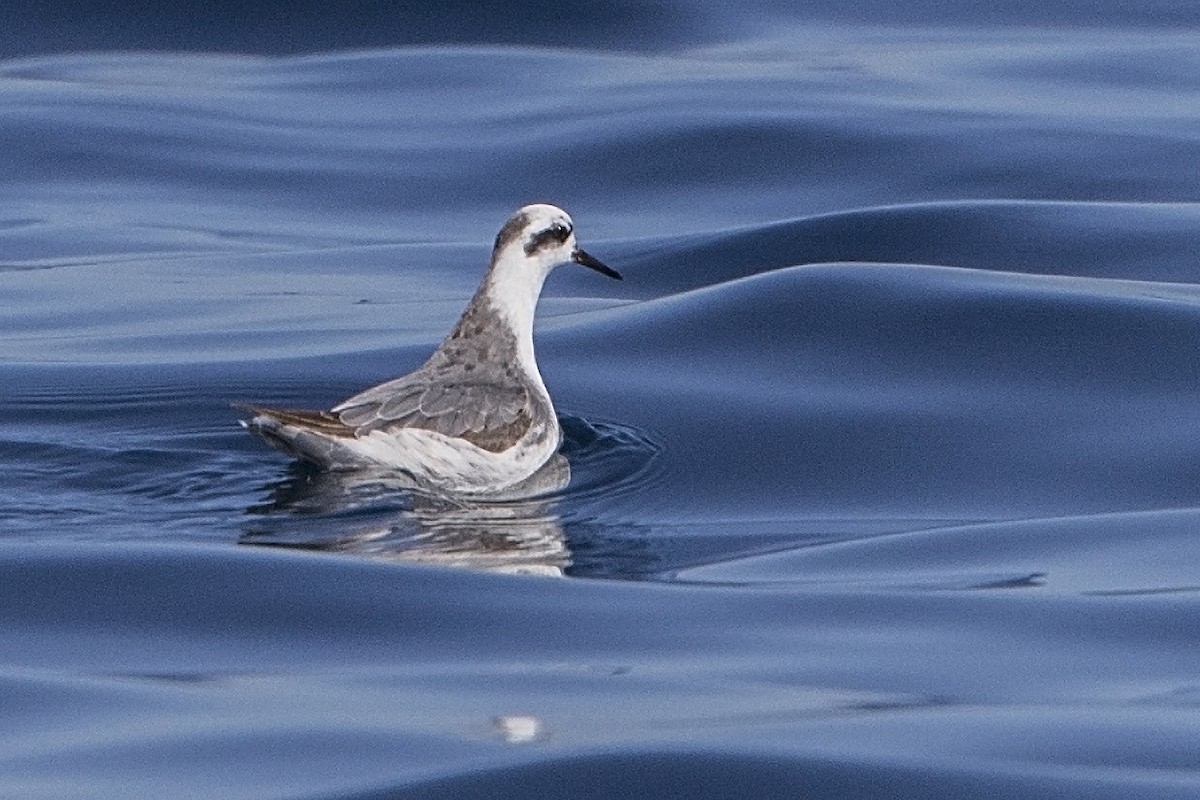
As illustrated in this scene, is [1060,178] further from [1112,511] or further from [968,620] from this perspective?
[968,620]

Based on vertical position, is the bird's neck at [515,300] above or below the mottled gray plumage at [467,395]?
above

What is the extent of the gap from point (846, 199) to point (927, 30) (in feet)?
18.3

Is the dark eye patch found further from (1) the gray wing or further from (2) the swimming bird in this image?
(1) the gray wing

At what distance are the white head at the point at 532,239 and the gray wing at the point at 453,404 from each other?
583 mm

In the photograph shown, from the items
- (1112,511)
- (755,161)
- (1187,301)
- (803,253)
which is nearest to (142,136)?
(755,161)

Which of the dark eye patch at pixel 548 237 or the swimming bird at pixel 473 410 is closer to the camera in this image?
the swimming bird at pixel 473 410

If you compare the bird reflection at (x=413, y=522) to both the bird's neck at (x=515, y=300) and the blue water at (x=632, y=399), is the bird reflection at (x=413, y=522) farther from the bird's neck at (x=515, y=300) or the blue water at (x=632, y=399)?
the bird's neck at (x=515, y=300)

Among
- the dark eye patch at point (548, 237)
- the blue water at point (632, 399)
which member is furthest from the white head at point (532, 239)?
the blue water at point (632, 399)

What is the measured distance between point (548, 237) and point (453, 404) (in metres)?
1.31

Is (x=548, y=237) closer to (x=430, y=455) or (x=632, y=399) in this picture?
(x=632, y=399)

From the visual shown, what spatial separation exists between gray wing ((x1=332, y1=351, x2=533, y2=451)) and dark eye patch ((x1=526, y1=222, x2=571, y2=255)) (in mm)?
656

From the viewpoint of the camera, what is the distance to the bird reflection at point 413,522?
859 cm

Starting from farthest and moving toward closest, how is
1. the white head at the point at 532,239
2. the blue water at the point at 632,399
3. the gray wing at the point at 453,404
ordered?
the white head at the point at 532,239
the gray wing at the point at 453,404
the blue water at the point at 632,399

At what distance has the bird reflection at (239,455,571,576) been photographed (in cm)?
859
